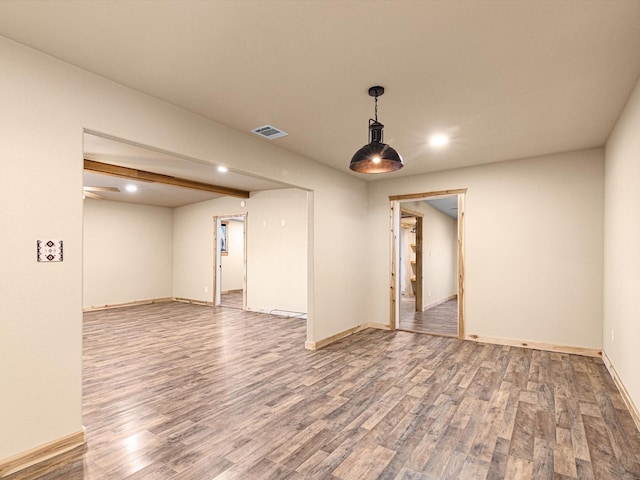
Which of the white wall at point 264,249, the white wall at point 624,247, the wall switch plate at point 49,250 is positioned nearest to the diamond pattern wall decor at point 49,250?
the wall switch plate at point 49,250

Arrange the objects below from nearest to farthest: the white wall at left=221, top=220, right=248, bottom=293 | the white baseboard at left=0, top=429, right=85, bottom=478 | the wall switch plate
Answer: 1. the white baseboard at left=0, top=429, right=85, bottom=478
2. the wall switch plate
3. the white wall at left=221, top=220, right=248, bottom=293

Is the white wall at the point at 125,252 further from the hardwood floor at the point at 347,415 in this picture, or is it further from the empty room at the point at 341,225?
the hardwood floor at the point at 347,415

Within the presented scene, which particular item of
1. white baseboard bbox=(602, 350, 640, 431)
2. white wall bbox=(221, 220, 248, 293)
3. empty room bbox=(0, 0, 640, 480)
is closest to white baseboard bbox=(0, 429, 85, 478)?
empty room bbox=(0, 0, 640, 480)

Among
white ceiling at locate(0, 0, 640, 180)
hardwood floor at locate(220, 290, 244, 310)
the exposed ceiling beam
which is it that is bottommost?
hardwood floor at locate(220, 290, 244, 310)

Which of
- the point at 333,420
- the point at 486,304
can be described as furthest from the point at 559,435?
the point at 486,304

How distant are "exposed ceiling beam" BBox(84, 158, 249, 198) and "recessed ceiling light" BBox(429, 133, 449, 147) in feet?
14.9

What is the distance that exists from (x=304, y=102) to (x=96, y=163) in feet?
12.6

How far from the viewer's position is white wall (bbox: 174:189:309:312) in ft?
23.6

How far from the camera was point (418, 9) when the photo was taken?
5.93 feet

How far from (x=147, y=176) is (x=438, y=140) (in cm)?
469

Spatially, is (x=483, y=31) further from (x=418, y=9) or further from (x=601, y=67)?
(x=601, y=67)

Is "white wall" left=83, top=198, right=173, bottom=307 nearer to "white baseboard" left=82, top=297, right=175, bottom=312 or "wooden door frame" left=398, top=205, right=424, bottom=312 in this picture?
"white baseboard" left=82, top=297, right=175, bottom=312

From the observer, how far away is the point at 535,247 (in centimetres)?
462

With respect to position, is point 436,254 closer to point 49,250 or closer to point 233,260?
point 233,260
